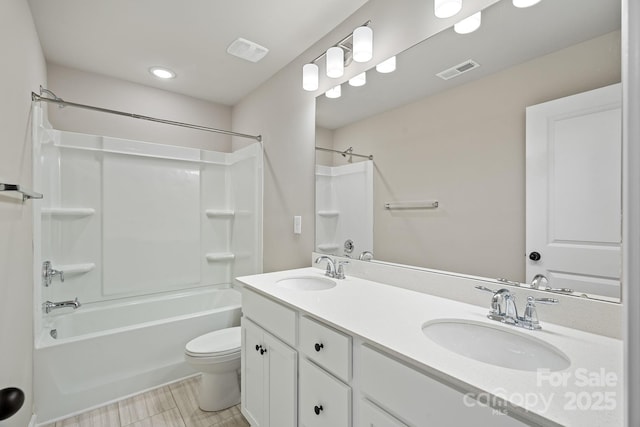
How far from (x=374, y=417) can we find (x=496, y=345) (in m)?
0.47

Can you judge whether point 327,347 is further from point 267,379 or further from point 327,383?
point 267,379

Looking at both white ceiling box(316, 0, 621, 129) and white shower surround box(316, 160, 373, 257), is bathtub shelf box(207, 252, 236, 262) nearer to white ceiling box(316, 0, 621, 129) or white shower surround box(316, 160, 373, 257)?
white shower surround box(316, 160, 373, 257)

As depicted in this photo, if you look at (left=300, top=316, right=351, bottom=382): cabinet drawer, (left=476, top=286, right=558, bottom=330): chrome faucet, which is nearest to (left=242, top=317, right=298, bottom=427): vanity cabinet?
(left=300, top=316, right=351, bottom=382): cabinet drawer

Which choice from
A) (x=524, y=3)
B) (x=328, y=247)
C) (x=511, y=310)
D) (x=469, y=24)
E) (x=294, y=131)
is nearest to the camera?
(x=511, y=310)

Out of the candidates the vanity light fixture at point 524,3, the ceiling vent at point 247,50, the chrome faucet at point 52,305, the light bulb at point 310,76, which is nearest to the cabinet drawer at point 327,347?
the vanity light fixture at point 524,3

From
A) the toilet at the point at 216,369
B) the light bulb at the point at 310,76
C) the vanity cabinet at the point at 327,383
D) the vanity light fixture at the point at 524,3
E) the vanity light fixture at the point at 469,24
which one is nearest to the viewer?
the vanity cabinet at the point at 327,383

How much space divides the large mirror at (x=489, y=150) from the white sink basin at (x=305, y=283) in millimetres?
263

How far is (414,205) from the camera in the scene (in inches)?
58.4

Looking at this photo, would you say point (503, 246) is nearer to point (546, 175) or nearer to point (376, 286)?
point (546, 175)

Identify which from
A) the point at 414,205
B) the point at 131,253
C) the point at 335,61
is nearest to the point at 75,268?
the point at 131,253

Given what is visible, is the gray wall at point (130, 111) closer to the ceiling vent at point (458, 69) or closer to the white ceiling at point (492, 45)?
the white ceiling at point (492, 45)

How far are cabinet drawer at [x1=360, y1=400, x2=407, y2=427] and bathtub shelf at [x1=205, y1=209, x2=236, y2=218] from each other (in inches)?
99.4

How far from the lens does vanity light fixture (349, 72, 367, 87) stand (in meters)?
1.72

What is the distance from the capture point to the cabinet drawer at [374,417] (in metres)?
0.83
